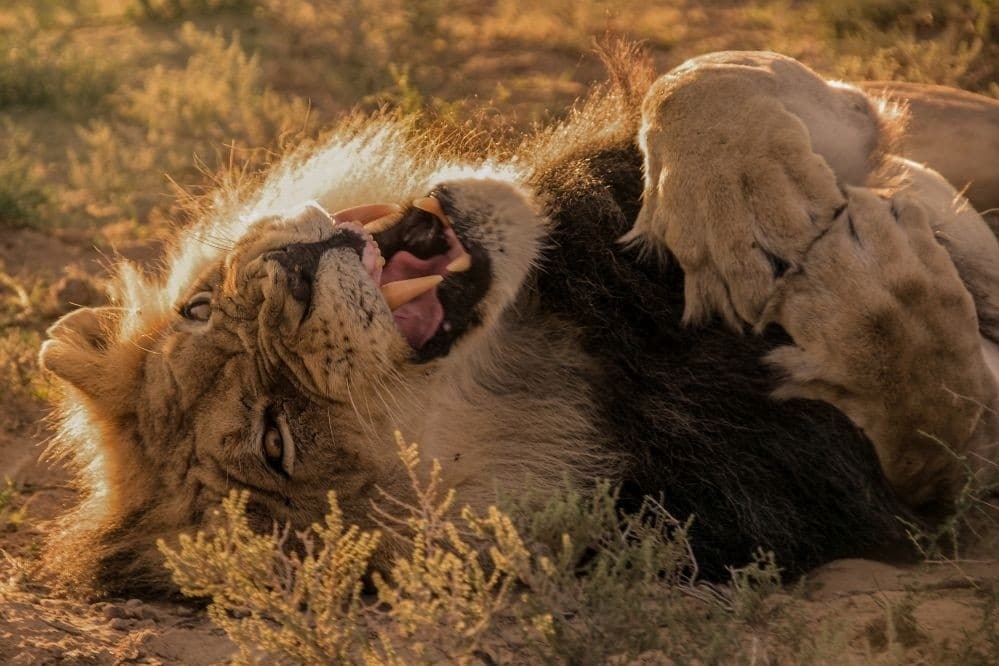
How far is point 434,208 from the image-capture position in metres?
3.63

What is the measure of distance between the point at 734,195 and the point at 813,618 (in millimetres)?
1054

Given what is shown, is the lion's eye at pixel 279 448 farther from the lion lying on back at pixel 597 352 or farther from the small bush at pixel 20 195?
the small bush at pixel 20 195

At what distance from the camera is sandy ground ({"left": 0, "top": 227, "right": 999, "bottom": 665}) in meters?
2.91

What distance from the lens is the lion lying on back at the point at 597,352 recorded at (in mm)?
3213

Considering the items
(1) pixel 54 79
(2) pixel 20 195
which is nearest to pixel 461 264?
(2) pixel 20 195

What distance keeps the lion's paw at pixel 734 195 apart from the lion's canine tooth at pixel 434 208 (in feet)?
1.85

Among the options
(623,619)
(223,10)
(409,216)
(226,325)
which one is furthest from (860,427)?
(223,10)

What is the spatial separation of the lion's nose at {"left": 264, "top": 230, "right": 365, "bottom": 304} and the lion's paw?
816mm

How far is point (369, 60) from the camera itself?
27.3 feet

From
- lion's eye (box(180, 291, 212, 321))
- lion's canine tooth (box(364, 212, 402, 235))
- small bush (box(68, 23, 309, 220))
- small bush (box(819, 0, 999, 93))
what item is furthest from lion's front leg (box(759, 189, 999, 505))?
small bush (box(68, 23, 309, 220))

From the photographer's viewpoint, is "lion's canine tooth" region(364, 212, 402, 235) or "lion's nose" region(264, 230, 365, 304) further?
"lion's canine tooth" region(364, 212, 402, 235)

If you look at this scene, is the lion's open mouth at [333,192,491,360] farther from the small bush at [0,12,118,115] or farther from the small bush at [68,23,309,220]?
the small bush at [0,12,118,115]

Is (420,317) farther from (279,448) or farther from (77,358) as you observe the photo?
(77,358)

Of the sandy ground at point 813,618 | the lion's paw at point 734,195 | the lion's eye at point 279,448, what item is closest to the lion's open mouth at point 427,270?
the lion's eye at point 279,448
